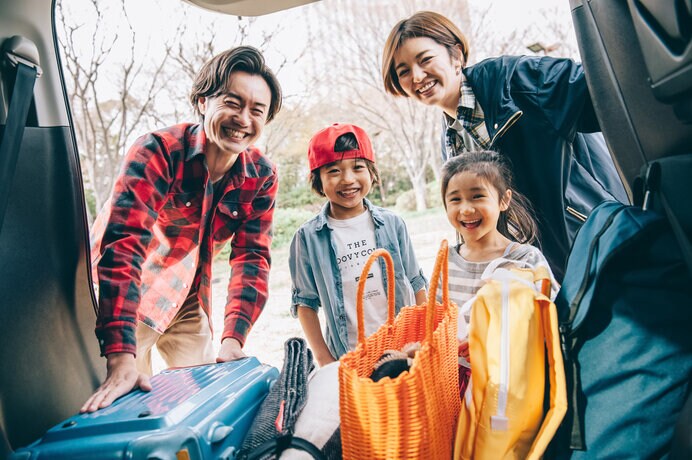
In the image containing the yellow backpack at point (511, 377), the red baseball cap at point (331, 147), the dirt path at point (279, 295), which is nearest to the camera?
the yellow backpack at point (511, 377)

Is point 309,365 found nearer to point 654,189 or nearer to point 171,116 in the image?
point 654,189

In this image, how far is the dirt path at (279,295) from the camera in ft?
14.4

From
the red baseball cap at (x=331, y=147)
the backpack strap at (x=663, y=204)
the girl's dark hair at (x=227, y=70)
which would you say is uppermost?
the girl's dark hair at (x=227, y=70)

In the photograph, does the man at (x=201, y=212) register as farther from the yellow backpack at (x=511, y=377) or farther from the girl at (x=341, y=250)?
the yellow backpack at (x=511, y=377)

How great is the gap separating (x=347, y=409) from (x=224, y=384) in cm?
42

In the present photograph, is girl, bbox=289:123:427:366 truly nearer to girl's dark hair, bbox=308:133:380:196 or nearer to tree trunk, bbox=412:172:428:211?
girl's dark hair, bbox=308:133:380:196

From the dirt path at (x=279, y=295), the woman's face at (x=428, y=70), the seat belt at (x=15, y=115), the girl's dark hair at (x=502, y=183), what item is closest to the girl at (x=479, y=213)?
the girl's dark hair at (x=502, y=183)

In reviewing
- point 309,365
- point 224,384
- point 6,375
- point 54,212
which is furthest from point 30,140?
point 309,365

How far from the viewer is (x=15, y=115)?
1103mm

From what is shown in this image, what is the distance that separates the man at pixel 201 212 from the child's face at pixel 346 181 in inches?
9.7

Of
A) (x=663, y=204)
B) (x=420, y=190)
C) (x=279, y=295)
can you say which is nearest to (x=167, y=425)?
(x=663, y=204)

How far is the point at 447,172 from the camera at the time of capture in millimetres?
1710

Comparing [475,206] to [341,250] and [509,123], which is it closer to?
[509,123]

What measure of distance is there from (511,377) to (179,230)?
1.45m
